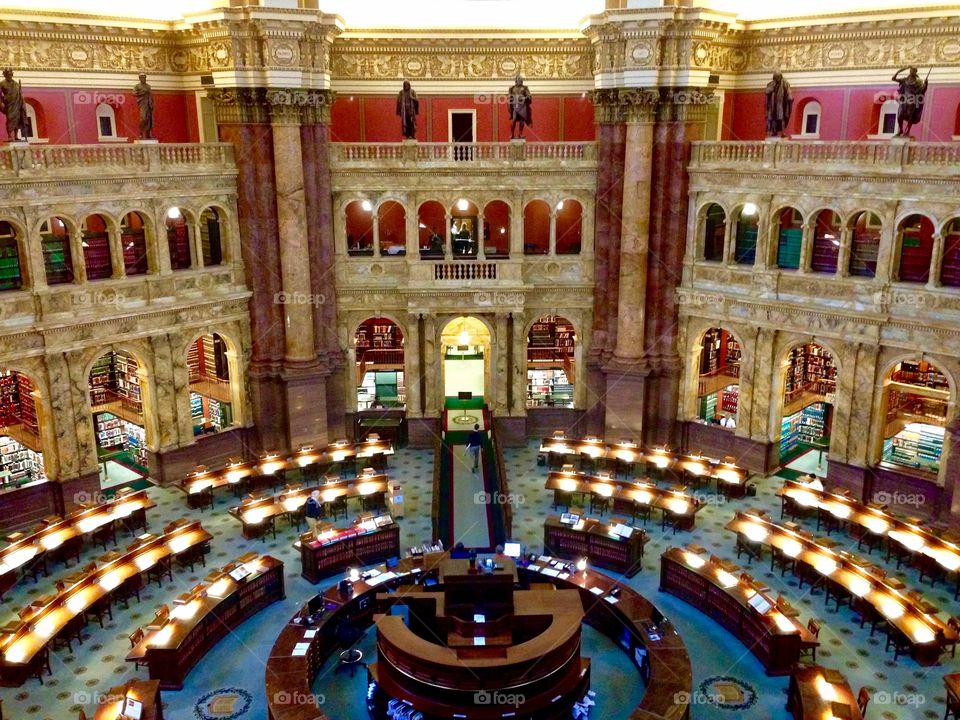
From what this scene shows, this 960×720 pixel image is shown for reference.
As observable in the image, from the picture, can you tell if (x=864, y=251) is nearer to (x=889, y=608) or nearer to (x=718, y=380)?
(x=718, y=380)

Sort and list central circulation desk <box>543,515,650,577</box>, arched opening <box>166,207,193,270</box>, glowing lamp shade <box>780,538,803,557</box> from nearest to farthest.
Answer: glowing lamp shade <box>780,538,803,557</box>
central circulation desk <box>543,515,650,577</box>
arched opening <box>166,207,193,270</box>

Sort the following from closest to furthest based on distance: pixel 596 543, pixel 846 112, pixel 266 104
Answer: pixel 596 543 → pixel 266 104 → pixel 846 112

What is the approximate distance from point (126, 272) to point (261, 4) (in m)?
9.13

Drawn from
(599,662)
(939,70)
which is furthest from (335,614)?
(939,70)

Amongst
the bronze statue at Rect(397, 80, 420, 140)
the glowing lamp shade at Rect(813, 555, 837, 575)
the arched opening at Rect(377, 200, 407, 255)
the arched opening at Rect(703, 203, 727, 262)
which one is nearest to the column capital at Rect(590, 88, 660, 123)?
the arched opening at Rect(703, 203, 727, 262)

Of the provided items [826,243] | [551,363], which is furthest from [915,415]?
[551,363]

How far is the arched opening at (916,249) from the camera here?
24734 mm

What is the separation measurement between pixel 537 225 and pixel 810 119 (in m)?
9.69

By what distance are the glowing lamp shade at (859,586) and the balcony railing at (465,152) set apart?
14.9m

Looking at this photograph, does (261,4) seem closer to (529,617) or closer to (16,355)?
(16,355)

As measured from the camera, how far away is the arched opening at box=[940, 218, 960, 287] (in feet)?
76.5

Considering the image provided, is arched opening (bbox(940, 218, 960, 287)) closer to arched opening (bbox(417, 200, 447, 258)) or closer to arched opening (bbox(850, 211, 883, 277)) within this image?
arched opening (bbox(850, 211, 883, 277))

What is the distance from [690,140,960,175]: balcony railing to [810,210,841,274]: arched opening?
7.59 ft

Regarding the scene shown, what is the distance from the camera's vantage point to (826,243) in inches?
1028
